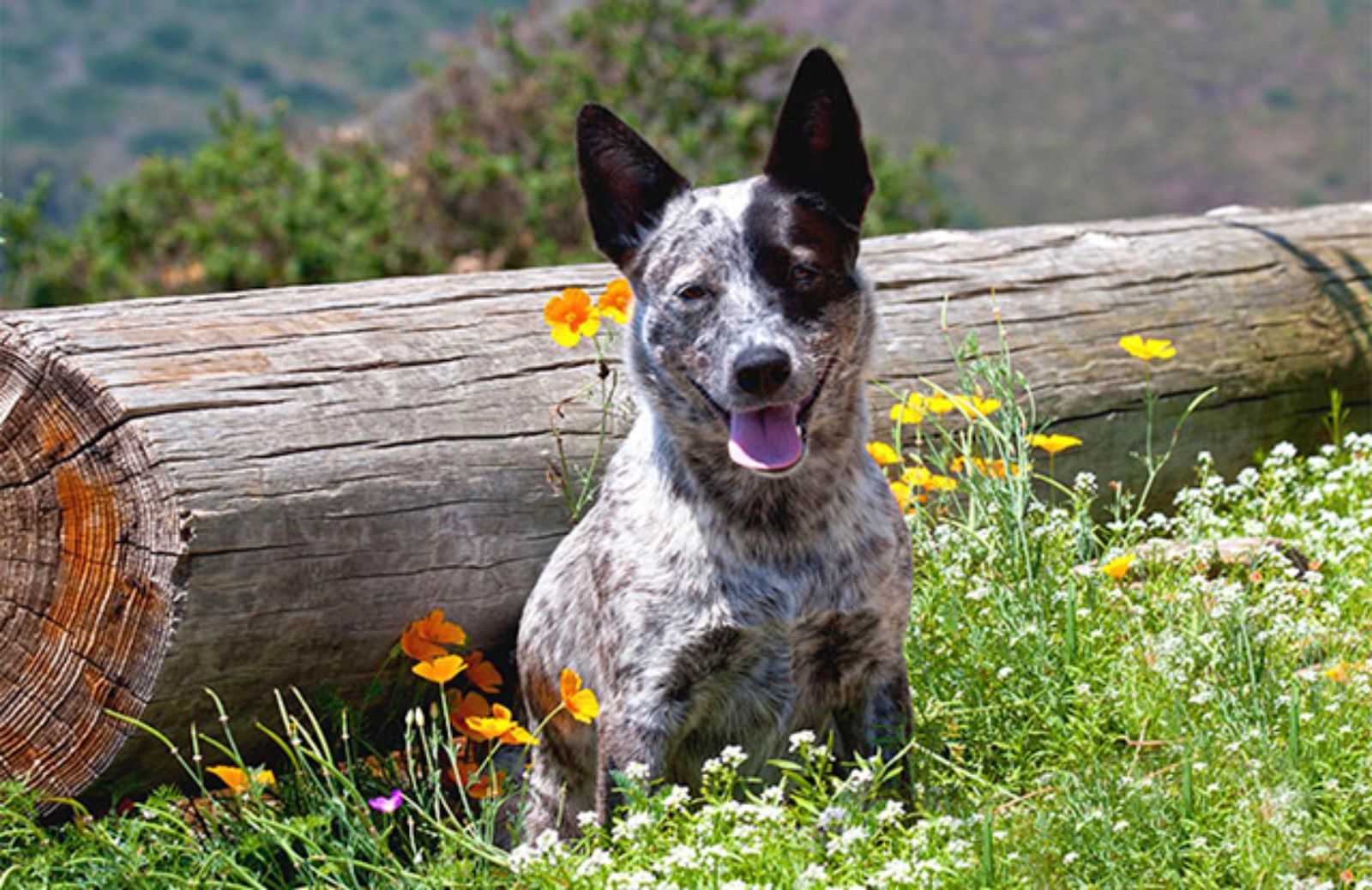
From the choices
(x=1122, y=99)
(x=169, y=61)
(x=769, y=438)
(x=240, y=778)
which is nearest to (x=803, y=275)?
(x=769, y=438)

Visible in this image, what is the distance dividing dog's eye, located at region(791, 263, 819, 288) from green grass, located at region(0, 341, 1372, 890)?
85cm

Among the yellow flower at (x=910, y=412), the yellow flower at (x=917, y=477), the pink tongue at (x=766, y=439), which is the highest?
the pink tongue at (x=766, y=439)

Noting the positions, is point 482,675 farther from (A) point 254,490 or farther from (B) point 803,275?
(B) point 803,275

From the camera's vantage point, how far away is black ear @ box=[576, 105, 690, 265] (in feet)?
11.0

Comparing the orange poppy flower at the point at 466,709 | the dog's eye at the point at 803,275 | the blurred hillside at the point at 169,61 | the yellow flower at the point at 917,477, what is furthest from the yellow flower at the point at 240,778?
the blurred hillside at the point at 169,61

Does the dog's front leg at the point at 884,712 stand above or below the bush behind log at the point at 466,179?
below

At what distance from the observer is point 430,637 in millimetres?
3771

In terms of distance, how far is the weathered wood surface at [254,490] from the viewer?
3.53 m

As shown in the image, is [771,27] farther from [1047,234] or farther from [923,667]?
[923,667]

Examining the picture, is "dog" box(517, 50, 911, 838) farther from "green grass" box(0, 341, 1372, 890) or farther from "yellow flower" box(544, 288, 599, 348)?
"yellow flower" box(544, 288, 599, 348)

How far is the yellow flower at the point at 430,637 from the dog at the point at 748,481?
445 mm

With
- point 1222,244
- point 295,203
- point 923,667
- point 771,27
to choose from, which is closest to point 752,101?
point 771,27

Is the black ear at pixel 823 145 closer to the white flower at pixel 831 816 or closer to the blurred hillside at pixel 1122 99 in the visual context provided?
the white flower at pixel 831 816

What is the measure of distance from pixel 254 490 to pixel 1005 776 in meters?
1.76
